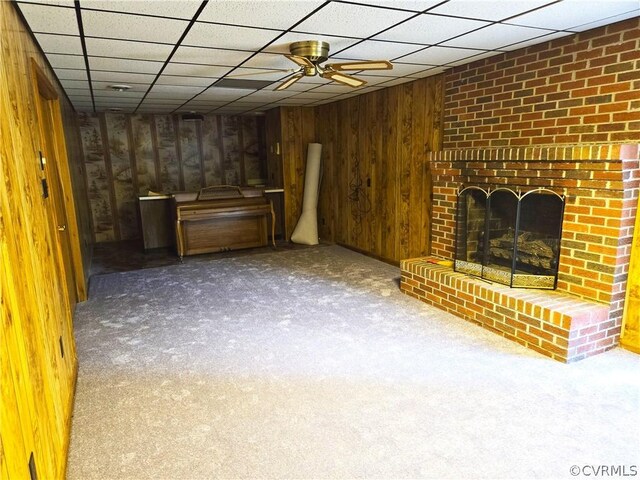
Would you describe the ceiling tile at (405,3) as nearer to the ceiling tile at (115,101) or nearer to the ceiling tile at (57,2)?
the ceiling tile at (57,2)

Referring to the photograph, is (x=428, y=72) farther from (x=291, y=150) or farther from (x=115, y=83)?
(x=115, y=83)

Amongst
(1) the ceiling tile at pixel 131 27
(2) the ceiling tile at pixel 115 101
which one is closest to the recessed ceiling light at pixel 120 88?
(2) the ceiling tile at pixel 115 101

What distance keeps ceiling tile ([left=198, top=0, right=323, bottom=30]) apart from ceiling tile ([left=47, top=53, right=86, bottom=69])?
53.5 inches

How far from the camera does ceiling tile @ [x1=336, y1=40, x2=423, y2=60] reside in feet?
9.46

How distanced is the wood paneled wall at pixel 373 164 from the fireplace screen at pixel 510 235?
0.68 meters

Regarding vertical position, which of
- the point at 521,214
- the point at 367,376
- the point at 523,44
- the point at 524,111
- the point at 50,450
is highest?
the point at 523,44

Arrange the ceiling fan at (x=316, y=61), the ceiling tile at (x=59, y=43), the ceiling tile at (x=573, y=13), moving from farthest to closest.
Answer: the ceiling fan at (x=316, y=61), the ceiling tile at (x=59, y=43), the ceiling tile at (x=573, y=13)

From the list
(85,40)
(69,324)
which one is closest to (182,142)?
(85,40)

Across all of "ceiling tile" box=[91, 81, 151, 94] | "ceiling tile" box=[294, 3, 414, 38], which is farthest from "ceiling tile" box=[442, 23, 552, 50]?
"ceiling tile" box=[91, 81, 151, 94]

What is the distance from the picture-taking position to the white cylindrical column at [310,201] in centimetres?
614

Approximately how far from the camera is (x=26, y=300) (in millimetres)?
1511

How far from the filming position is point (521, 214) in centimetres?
316

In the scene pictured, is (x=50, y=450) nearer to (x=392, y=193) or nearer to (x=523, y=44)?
(x=523, y=44)

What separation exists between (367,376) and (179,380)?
3.74 ft
